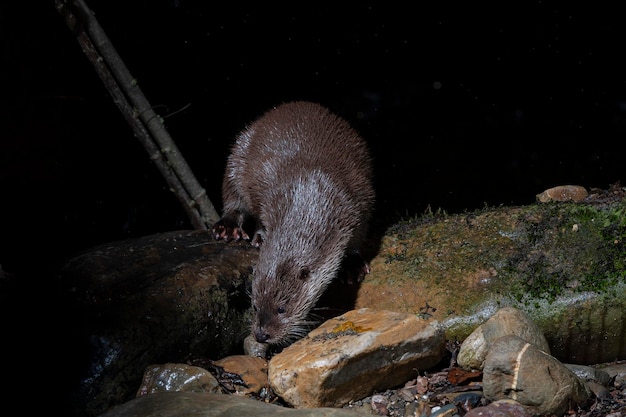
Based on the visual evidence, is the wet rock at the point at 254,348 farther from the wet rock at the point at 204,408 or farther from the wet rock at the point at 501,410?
the wet rock at the point at 501,410

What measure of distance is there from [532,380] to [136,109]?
3.04 m

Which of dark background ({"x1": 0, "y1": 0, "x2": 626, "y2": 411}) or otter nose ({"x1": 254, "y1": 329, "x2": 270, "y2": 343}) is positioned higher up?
dark background ({"x1": 0, "y1": 0, "x2": 626, "y2": 411})

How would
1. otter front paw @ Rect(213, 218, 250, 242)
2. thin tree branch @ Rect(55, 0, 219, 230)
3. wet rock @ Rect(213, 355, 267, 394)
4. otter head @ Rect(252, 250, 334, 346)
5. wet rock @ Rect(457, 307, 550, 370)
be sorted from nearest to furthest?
wet rock @ Rect(457, 307, 550, 370) → wet rock @ Rect(213, 355, 267, 394) → otter head @ Rect(252, 250, 334, 346) → otter front paw @ Rect(213, 218, 250, 242) → thin tree branch @ Rect(55, 0, 219, 230)

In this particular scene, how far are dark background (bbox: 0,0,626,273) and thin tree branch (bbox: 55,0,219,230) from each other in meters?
0.53

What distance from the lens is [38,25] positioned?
4.64 meters

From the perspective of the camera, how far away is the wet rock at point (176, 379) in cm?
291

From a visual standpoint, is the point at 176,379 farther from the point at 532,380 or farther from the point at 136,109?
the point at 136,109

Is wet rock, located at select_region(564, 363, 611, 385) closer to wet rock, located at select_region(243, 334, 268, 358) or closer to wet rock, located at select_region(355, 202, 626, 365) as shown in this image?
wet rock, located at select_region(355, 202, 626, 365)

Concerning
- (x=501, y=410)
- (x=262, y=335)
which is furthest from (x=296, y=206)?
(x=501, y=410)

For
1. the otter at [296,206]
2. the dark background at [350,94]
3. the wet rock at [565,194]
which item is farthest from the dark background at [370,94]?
the wet rock at [565,194]

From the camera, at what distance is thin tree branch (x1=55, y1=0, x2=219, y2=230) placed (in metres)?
4.12

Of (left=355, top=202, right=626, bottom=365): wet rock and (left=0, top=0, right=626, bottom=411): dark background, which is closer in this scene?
(left=355, top=202, right=626, bottom=365): wet rock

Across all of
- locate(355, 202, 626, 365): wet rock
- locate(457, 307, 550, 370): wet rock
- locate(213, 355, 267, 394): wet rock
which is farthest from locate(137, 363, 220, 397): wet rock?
locate(457, 307, 550, 370): wet rock

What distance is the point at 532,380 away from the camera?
2.54 meters
